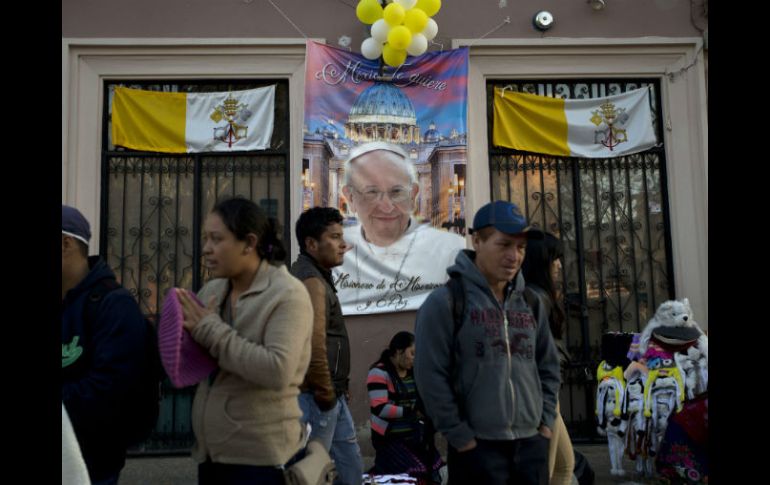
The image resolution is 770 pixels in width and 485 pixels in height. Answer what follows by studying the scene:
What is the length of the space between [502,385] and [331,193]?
14.6 feet

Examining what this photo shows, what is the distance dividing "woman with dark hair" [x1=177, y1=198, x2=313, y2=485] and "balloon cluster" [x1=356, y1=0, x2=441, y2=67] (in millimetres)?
4247

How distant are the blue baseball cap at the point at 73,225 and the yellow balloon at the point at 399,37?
4.33 m

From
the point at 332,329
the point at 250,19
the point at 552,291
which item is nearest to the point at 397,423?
the point at 332,329

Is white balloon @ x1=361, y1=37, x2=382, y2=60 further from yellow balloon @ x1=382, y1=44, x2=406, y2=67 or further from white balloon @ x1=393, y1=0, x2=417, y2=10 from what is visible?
white balloon @ x1=393, y1=0, x2=417, y2=10

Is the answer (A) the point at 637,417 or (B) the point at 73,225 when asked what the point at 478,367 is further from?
(A) the point at 637,417

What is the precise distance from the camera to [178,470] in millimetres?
6637

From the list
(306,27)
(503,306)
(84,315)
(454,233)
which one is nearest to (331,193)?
(454,233)

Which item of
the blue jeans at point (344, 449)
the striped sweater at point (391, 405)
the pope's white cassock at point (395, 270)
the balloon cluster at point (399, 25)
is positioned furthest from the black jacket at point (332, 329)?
the balloon cluster at point (399, 25)

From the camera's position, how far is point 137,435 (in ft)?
8.87

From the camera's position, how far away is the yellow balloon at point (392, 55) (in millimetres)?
6788

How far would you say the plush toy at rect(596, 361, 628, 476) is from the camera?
5.93 metres

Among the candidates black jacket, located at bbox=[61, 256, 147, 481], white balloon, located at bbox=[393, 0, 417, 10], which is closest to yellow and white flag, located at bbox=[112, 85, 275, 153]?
white balloon, located at bbox=[393, 0, 417, 10]

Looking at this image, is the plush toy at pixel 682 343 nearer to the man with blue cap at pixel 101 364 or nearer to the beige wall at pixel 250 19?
the beige wall at pixel 250 19

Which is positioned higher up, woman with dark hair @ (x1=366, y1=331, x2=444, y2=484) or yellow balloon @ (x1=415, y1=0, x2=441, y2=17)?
yellow balloon @ (x1=415, y1=0, x2=441, y2=17)
